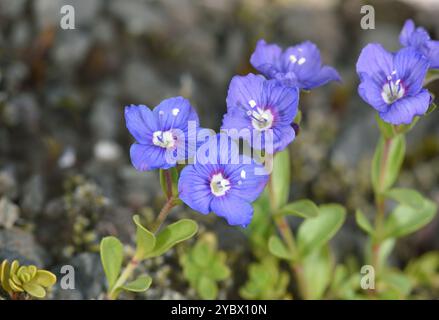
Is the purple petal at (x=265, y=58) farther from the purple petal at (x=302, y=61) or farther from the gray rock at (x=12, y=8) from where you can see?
the gray rock at (x=12, y=8)

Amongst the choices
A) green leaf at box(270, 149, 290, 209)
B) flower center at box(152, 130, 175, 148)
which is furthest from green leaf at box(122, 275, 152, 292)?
green leaf at box(270, 149, 290, 209)

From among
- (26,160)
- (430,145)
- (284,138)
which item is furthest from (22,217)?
(430,145)

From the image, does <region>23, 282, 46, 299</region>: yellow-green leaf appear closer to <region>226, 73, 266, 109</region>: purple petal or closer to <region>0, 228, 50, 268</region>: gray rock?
<region>0, 228, 50, 268</region>: gray rock

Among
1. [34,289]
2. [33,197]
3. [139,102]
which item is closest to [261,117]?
[34,289]

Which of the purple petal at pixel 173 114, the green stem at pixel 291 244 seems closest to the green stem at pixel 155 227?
the purple petal at pixel 173 114

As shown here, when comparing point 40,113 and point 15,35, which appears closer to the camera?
point 40,113

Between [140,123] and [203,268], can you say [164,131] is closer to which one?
[140,123]
